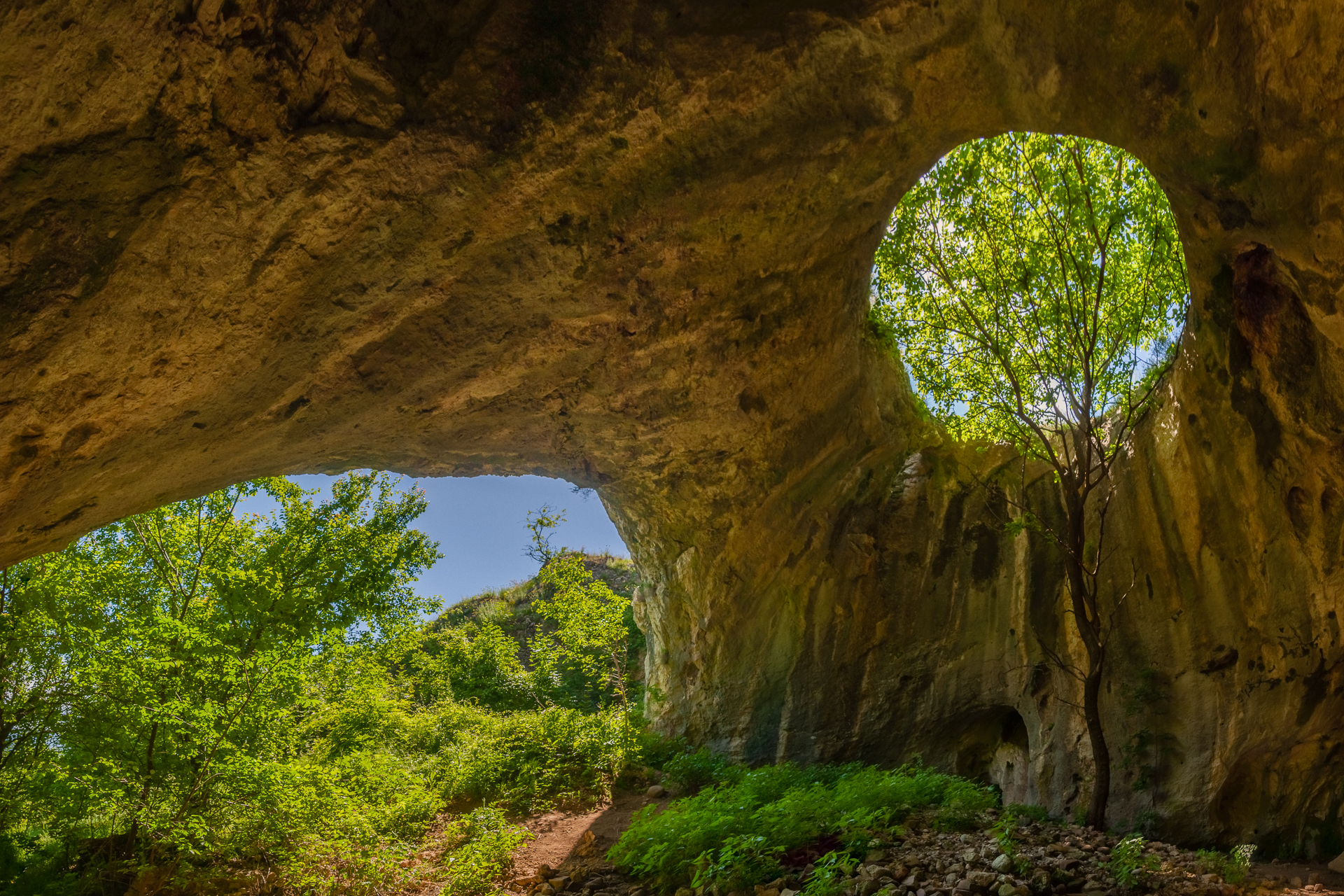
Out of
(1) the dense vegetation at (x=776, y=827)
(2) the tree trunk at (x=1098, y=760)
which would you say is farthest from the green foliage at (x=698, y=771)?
(2) the tree trunk at (x=1098, y=760)

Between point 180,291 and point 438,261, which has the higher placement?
point 438,261

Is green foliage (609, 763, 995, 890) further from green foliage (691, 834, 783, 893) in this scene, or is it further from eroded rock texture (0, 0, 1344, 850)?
eroded rock texture (0, 0, 1344, 850)

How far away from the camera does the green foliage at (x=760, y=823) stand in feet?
22.2

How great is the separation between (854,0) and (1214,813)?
29.0 feet

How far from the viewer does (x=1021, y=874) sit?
5902mm

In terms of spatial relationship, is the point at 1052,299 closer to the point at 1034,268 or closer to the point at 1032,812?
the point at 1034,268

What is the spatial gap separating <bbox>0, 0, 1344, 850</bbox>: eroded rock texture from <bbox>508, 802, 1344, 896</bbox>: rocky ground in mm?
1660

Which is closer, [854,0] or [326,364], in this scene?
[854,0]

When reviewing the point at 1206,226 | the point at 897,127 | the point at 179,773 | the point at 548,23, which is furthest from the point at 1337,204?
the point at 179,773

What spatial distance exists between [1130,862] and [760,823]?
3.05 metres

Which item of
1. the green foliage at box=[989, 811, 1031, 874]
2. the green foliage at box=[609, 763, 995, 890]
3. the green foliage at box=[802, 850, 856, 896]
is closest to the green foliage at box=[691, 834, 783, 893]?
the green foliage at box=[609, 763, 995, 890]

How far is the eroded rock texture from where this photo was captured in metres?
4.86

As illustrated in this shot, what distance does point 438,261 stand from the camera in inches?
253

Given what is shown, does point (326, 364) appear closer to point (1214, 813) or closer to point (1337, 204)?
point (1337, 204)
